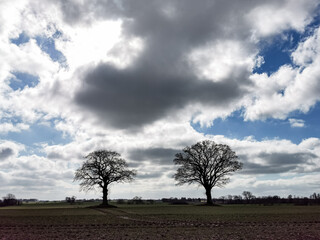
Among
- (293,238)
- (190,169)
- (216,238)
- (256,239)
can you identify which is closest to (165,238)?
(216,238)

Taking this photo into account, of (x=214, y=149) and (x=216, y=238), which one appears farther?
(x=214, y=149)

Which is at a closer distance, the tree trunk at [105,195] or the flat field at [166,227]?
the flat field at [166,227]

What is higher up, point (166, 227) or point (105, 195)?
point (105, 195)

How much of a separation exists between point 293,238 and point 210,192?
5237 cm

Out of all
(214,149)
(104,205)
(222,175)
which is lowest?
(104,205)

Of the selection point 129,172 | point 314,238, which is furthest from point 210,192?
point 314,238

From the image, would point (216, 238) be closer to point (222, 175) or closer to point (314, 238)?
point (314, 238)

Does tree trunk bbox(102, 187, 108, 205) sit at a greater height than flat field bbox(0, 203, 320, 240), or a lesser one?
greater

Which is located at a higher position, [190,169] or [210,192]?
[190,169]

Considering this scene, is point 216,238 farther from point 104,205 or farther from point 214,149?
point 104,205

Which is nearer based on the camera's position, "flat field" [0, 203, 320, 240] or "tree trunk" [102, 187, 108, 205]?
"flat field" [0, 203, 320, 240]

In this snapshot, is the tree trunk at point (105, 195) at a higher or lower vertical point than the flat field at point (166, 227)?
higher

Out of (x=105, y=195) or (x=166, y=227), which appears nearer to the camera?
(x=166, y=227)

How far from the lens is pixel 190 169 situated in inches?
2687
